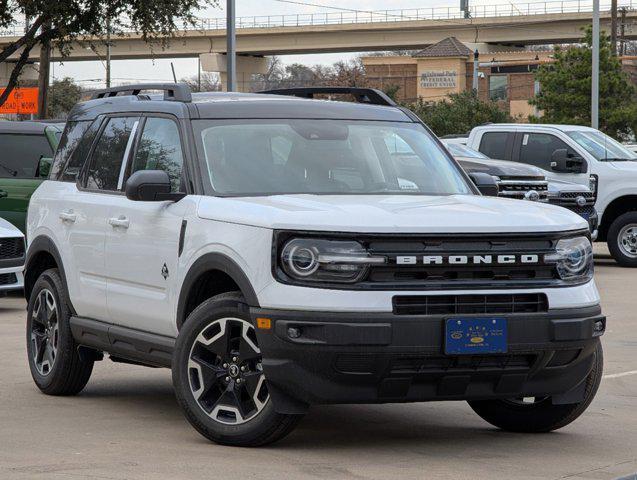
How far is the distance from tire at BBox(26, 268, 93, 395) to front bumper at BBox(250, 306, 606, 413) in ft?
8.33

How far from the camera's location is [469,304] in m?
6.75

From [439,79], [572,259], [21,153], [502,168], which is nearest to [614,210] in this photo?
[502,168]

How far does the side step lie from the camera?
775cm

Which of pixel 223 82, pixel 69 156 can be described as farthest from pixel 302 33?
pixel 69 156

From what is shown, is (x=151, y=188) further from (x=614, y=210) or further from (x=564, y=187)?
(x=614, y=210)

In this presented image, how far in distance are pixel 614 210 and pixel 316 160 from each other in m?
14.9

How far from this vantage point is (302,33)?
310 ft

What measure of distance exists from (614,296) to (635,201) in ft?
17.6

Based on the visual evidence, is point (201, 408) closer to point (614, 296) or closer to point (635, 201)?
point (614, 296)

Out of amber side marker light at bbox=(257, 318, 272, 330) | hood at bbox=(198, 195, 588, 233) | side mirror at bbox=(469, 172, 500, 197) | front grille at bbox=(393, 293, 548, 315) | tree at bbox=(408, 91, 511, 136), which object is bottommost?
amber side marker light at bbox=(257, 318, 272, 330)

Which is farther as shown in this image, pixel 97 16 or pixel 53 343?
pixel 97 16

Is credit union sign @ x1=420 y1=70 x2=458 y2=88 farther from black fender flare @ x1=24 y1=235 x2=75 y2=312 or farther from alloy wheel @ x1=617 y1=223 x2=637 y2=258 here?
black fender flare @ x1=24 y1=235 x2=75 y2=312

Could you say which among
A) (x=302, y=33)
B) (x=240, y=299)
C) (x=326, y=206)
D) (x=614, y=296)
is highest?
(x=302, y=33)

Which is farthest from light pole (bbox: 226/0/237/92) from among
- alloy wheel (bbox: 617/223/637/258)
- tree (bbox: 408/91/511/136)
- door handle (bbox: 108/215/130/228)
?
door handle (bbox: 108/215/130/228)
